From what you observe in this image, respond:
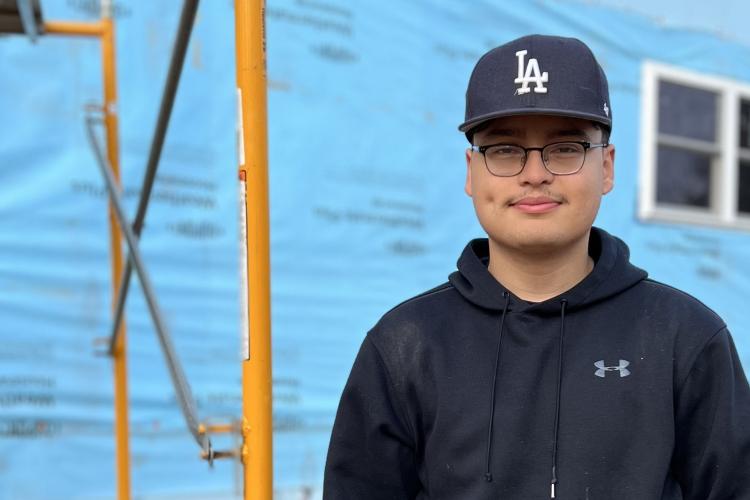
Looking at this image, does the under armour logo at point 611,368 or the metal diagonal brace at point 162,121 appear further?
the metal diagonal brace at point 162,121

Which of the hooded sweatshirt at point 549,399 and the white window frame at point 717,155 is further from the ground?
the white window frame at point 717,155

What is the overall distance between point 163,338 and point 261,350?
538 millimetres

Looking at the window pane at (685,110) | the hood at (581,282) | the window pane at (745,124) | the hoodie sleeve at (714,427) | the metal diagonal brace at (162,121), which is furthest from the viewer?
the window pane at (745,124)

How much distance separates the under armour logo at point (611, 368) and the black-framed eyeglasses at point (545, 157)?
325 mm

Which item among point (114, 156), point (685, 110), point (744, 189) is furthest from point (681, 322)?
point (744, 189)

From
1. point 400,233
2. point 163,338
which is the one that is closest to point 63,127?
point 400,233

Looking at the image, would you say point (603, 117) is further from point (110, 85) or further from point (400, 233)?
point (400, 233)

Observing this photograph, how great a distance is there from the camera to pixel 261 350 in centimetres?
168

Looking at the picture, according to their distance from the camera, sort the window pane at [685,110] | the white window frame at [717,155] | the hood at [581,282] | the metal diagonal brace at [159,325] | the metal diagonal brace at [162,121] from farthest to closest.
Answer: the window pane at [685,110] → the white window frame at [717,155] → the metal diagonal brace at [162,121] → the metal diagonal brace at [159,325] → the hood at [581,282]

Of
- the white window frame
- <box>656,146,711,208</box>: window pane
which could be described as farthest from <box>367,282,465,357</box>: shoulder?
<box>656,146,711,208</box>: window pane

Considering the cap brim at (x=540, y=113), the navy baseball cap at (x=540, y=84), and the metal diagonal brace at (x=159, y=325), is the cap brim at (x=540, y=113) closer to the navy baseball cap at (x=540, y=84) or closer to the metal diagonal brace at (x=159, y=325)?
the navy baseball cap at (x=540, y=84)

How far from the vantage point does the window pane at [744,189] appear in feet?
23.3

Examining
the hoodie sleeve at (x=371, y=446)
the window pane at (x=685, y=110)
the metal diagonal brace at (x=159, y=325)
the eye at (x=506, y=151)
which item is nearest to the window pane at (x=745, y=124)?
the window pane at (x=685, y=110)

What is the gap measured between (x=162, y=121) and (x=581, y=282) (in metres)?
1.19
